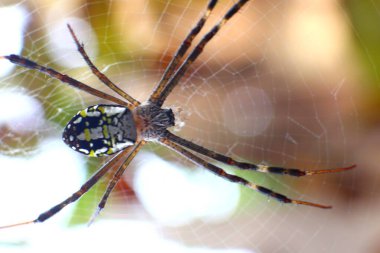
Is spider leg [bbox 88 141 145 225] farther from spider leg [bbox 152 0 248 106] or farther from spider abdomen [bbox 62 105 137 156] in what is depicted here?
spider leg [bbox 152 0 248 106]

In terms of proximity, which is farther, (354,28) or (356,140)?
(356,140)

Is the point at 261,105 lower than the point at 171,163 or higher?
higher

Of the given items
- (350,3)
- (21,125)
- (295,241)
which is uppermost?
(350,3)

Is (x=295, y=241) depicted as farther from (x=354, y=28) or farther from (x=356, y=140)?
(x=354, y=28)

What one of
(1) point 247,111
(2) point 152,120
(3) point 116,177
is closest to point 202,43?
(2) point 152,120

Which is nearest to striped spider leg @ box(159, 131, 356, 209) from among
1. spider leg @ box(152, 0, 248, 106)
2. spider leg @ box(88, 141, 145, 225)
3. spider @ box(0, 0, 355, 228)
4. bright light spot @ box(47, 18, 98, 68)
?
spider @ box(0, 0, 355, 228)

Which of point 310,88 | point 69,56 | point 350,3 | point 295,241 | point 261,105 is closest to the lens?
point 350,3

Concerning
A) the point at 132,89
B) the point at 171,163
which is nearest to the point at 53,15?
the point at 132,89

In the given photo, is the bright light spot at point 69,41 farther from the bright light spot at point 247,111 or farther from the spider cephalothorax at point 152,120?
the bright light spot at point 247,111
